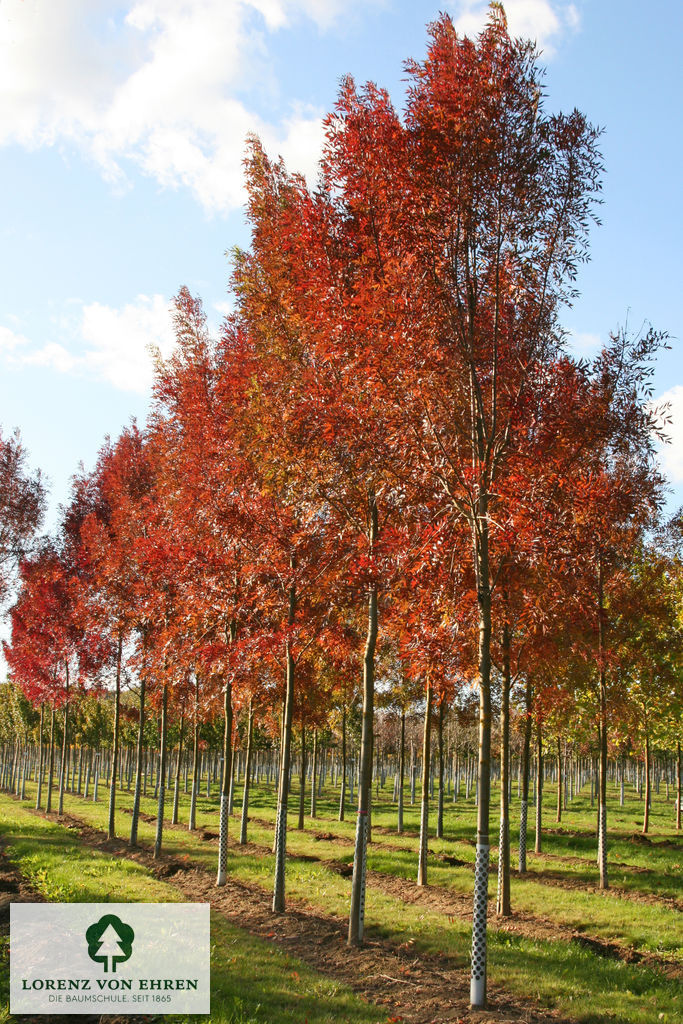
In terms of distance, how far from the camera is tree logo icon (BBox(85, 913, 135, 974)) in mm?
8398

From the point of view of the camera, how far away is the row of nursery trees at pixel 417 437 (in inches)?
363

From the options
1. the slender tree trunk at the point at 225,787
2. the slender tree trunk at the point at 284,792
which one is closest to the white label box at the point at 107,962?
the slender tree trunk at the point at 284,792

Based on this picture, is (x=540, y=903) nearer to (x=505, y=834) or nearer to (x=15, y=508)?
(x=505, y=834)

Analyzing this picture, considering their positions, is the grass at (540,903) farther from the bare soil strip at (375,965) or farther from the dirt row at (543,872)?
the bare soil strip at (375,965)

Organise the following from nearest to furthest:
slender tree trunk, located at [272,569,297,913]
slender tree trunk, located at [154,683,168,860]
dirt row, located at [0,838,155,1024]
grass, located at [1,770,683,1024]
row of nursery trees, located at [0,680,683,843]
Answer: dirt row, located at [0,838,155,1024]
grass, located at [1,770,683,1024]
slender tree trunk, located at [272,569,297,913]
slender tree trunk, located at [154,683,168,860]
row of nursery trees, located at [0,680,683,843]

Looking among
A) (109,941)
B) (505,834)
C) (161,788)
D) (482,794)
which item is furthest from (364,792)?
(161,788)

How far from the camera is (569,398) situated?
9758mm

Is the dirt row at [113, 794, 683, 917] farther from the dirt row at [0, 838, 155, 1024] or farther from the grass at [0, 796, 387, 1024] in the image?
the dirt row at [0, 838, 155, 1024]

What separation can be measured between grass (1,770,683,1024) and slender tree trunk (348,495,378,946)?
3.28 ft

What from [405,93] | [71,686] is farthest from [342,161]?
[71,686]

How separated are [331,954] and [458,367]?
854cm

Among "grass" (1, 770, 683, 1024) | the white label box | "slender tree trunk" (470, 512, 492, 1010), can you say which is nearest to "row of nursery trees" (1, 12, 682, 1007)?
"slender tree trunk" (470, 512, 492, 1010)

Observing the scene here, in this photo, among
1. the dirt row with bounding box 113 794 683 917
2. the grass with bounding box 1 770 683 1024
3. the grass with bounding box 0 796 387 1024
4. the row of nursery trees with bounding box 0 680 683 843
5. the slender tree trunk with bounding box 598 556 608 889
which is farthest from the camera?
the row of nursery trees with bounding box 0 680 683 843

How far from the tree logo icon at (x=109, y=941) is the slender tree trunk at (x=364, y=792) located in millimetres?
3341
